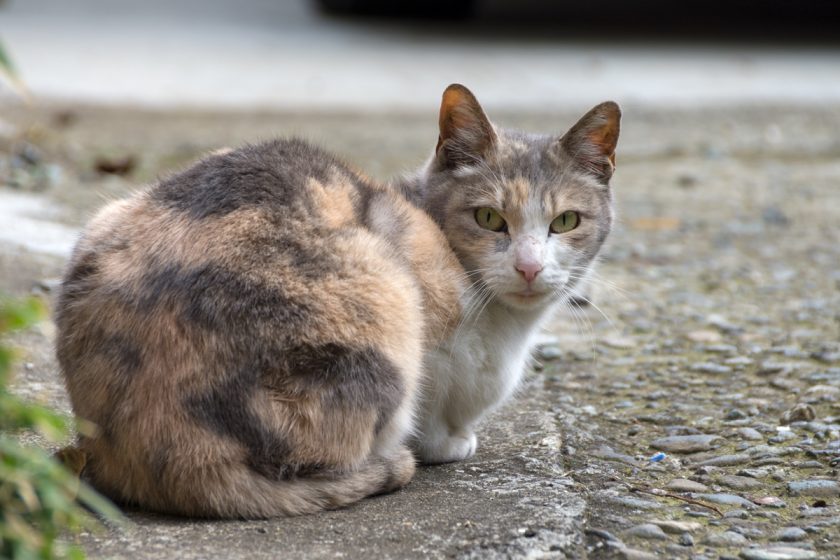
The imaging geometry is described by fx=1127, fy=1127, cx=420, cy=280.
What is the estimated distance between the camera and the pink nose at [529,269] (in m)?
3.29

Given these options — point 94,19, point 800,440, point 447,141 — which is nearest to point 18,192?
point 447,141

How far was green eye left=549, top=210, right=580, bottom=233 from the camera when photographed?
11.4ft

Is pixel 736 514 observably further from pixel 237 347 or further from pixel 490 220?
pixel 237 347

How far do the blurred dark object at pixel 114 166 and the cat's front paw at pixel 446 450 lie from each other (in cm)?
380

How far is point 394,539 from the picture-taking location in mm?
2676

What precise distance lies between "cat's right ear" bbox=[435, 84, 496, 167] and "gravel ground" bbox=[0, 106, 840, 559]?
68 cm

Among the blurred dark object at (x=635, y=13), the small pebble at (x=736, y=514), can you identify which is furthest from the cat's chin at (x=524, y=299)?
the blurred dark object at (x=635, y=13)

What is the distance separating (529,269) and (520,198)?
242mm

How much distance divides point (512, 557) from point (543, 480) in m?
0.58

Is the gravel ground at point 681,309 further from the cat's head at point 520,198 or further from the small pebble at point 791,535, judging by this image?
the cat's head at point 520,198

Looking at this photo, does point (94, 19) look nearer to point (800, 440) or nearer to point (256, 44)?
point (256, 44)

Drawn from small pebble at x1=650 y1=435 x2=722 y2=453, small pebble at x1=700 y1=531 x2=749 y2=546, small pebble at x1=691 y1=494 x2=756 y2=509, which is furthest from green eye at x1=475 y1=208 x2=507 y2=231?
small pebble at x1=700 y1=531 x2=749 y2=546

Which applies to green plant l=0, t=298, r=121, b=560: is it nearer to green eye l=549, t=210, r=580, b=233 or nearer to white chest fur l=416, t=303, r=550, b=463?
white chest fur l=416, t=303, r=550, b=463

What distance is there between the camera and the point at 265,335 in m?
2.72
